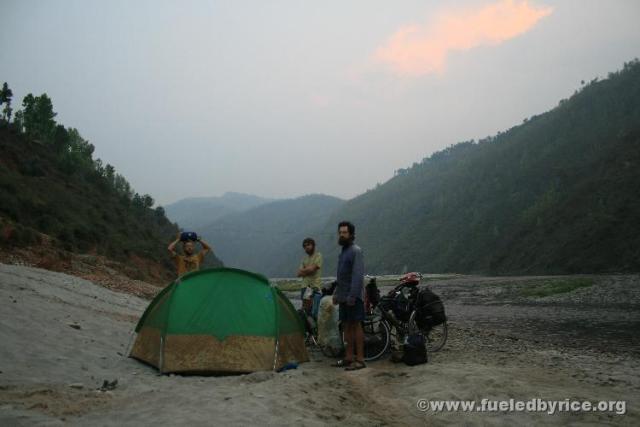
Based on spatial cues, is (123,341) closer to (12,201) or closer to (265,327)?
(265,327)

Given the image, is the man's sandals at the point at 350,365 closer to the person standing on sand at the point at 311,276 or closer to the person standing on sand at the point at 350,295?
the person standing on sand at the point at 350,295

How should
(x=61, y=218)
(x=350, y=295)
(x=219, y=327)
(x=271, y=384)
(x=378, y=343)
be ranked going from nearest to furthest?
(x=271, y=384) → (x=219, y=327) → (x=350, y=295) → (x=378, y=343) → (x=61, y=218)

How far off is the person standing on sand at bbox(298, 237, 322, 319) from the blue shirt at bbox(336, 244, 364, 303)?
1.23 meters

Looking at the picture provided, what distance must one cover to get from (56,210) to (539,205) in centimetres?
7877

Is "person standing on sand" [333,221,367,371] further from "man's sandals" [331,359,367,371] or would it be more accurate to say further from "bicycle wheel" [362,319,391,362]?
"bicycle wheel" [362,319,391,362]

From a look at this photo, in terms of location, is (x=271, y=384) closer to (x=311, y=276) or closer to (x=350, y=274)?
(x=350, y=274)

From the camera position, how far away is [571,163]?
9962 cm

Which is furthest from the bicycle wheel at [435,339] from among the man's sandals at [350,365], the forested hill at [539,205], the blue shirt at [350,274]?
the forested hill at [539,205]

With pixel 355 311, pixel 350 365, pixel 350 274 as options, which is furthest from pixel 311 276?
pixel 350 365

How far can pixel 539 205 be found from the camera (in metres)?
88.8

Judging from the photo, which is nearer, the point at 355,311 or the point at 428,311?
the point at 355,311

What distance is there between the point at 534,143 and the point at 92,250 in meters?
110

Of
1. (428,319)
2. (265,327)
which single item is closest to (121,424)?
(265,327)

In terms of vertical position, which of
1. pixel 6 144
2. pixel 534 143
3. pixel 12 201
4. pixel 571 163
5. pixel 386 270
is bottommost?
pixel 386 270
